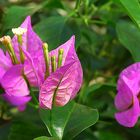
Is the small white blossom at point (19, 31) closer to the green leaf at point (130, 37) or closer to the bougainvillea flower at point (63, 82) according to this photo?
the bougainvillea flower at point (63, 82)

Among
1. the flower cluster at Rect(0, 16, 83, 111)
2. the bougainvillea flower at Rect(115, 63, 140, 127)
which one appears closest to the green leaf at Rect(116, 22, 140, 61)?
the bougainvillea flower at Rect(115, 63, 140, 127)

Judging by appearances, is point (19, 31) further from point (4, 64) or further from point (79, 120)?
point (79, 120)

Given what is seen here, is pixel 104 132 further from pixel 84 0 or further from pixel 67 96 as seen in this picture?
pixel 67 96

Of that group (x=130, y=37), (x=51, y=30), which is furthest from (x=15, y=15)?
(x=130, y=37)

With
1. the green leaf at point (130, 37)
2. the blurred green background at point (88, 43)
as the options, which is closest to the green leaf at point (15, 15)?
the blurred green background at point (88, 43)

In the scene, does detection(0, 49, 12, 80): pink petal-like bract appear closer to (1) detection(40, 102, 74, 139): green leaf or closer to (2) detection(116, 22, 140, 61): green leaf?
(1) detection(40, 102, 74, 139): green leaf

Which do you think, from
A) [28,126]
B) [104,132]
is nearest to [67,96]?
[28,126]
